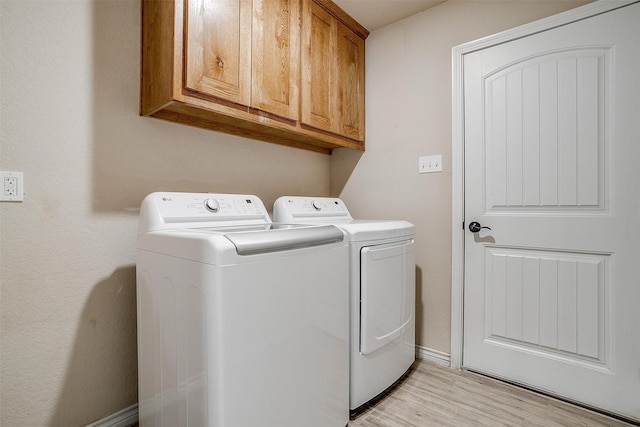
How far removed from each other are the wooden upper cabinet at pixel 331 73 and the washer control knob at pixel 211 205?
2.36ft

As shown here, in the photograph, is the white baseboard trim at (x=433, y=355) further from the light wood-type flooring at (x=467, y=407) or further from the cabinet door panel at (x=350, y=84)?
the cabinet door panel at (x=350, y=84)

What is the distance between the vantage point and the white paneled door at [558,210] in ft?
4.82

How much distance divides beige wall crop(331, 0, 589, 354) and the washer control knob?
4.12 feet

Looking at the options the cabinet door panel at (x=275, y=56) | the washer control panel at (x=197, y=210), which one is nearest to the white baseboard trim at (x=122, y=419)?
the washer control panel at (x=197, y=210)

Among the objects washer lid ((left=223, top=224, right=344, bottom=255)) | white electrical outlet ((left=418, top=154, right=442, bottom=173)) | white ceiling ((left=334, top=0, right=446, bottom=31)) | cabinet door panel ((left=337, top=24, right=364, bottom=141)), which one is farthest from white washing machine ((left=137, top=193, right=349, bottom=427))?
white ceiling ((left=334, top=0, right=446, bottom=31))

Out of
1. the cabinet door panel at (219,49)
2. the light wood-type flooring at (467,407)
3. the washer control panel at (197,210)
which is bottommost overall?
the light wood-type flooring at (467,407)

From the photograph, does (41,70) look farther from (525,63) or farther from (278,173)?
(525,63)

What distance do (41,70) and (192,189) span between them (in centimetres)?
74

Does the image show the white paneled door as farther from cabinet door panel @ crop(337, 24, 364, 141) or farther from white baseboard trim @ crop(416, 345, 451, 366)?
cabinet door panel @ crop(337, 24, 364, 141)

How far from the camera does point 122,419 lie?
1.41m

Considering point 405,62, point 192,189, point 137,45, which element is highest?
point 405,62

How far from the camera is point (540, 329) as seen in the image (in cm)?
169

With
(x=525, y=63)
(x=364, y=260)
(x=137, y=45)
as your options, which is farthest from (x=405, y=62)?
(x=137, y=45)

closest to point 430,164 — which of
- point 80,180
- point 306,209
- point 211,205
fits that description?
point 306,209
